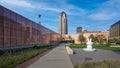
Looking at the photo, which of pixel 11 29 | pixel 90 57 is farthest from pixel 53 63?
pixel 11 29

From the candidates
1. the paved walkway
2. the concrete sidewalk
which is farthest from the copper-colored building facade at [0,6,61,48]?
the paved walkway

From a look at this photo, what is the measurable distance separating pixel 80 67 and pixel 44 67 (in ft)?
7.23

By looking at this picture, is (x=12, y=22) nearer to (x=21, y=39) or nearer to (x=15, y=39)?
(x=15, y=39)

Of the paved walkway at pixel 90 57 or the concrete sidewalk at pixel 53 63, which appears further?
the paved walkway at pixel 90 57

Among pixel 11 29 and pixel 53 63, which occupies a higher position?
pixel 11 29

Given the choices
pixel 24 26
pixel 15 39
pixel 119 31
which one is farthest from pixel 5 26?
pixel 119 31

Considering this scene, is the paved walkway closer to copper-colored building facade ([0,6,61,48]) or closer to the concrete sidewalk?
the concrete sidewalk

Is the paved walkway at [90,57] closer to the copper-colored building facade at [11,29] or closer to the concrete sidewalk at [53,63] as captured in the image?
the concrete sidewalk at [53,63]

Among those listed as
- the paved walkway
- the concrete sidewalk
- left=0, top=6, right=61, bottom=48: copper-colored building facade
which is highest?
left=0, top=6, right=61, bottom=48: copper-colored building facade

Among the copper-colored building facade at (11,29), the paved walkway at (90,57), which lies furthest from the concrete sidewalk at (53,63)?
the copper-colored building facade at (11,29)

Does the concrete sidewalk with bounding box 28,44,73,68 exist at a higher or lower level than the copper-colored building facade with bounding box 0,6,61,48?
lower

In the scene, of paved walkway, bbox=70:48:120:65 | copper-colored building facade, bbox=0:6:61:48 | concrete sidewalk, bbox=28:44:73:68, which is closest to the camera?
concrete sidewalk, bbox=28:44:73:68

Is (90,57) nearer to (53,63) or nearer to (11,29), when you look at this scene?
(53,63)

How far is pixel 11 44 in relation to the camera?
85.3ft
